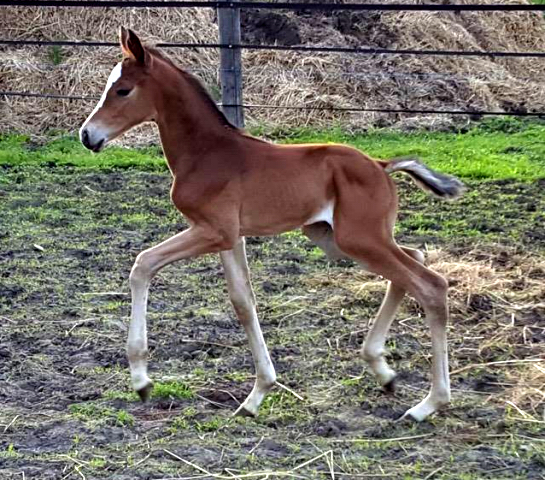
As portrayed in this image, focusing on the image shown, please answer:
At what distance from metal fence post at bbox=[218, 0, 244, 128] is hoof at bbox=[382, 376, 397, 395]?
593 centimetres

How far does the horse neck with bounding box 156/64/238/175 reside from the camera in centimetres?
466

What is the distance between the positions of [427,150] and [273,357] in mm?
6070

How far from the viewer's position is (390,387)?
15.2 feet

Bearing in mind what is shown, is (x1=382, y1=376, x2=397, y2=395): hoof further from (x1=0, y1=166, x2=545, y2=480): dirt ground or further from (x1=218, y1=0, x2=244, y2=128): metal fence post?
(x1=218, y1=0, x2=244, y2=128): metal fence post

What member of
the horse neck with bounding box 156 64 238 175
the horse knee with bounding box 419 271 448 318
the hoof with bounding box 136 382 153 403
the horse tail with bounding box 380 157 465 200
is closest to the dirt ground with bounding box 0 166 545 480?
the hoof with bounding box 136 382 153 403

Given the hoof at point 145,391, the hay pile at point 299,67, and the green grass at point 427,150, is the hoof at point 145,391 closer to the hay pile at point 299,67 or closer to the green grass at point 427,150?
the green grass at point 427,150

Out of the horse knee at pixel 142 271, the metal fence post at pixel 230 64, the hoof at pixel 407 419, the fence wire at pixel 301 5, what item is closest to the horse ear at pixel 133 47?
the horse knee at pixel 142 271

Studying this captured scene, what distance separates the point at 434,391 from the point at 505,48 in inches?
498

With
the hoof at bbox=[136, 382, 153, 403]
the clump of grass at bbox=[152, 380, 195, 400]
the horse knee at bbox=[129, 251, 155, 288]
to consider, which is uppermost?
the horse knee at bbox=[129, 251, 155, 288]

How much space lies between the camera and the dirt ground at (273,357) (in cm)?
395

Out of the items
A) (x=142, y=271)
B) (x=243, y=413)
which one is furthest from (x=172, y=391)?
(x=142, y=271)

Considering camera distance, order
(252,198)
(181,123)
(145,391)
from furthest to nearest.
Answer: (181,123) < (252,198) < (145,391)

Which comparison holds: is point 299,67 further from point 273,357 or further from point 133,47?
point 133,47

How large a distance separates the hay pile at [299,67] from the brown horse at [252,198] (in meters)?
7.82
